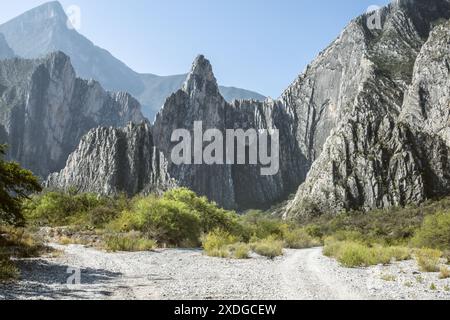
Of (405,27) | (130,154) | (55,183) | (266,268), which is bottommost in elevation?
(266,268)

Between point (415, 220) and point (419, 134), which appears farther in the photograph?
point (419, 134)

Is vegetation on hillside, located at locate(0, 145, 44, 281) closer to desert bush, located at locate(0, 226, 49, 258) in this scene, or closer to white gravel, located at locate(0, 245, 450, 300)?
desert bush, located at locate(0, 226, 49, 258)

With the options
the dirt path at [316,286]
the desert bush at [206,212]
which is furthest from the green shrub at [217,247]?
the desert bush at [206,212]

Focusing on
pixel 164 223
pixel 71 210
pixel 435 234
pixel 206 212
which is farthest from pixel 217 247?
pixel 71 210

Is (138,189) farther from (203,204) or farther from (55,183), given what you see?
(203,204)

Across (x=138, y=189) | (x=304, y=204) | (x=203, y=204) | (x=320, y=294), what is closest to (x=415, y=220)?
(x=304, y=204)

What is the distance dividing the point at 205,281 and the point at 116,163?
17728 cm

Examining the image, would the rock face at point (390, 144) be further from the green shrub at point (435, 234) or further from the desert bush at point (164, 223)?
the desert bush at point (164, 223)

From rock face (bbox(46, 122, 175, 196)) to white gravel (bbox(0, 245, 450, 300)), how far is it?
160333 mm

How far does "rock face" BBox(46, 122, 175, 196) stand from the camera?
184 m

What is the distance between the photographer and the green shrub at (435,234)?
32969 mm

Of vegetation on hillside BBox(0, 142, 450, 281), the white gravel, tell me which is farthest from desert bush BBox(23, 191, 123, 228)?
the white gravel
